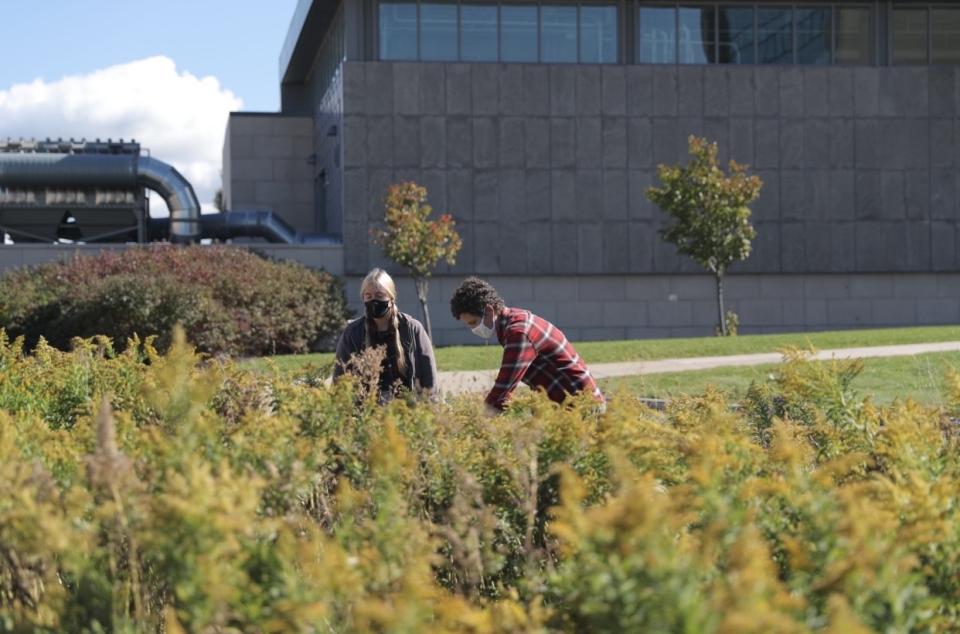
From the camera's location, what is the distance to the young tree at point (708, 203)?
23.9 m

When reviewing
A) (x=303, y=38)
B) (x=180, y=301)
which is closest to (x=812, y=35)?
(x=303, y=38)

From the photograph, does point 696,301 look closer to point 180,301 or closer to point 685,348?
point 685,348

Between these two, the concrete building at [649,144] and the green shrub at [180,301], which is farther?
the concrete building at [649,144]

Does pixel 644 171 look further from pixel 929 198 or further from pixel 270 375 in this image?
pixel 270 375

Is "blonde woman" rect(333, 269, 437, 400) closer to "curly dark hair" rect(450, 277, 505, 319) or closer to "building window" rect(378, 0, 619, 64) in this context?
"curly dark hair" rect(450, 277, 505, 319)

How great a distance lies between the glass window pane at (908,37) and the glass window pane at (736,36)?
336 cm

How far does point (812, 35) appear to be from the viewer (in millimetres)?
29156

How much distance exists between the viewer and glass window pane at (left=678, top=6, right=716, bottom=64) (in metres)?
28.8

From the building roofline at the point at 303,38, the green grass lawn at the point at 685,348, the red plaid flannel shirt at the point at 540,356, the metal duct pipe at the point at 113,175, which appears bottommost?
the green grass lawn at the point at 685,348

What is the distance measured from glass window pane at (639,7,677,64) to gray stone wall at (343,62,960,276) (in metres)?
0.46

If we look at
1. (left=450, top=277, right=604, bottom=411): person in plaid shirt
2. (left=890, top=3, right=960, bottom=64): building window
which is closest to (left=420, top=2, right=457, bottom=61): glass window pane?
(left=890, top=3, right=960, bottom=64): building window

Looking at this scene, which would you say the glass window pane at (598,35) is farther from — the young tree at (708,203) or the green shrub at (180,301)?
the green shrub at (180,301)

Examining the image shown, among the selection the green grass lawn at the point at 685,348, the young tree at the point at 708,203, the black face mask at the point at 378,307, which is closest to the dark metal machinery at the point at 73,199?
the green grass lawn at the point at 685,348

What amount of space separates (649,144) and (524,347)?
21.9m
